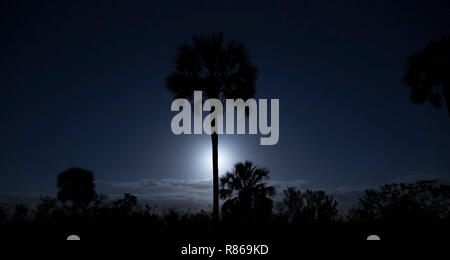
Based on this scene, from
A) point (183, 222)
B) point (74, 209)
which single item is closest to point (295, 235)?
point (183, 222)

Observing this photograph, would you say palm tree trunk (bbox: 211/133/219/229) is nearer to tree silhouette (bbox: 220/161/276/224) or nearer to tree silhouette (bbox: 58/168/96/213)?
tree silhouette (bbox: 220/161/276/224)

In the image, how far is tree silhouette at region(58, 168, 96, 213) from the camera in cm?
3506

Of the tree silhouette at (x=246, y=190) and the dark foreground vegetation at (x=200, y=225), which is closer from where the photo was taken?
the dark foreground vegetation at (x=200, y=225)

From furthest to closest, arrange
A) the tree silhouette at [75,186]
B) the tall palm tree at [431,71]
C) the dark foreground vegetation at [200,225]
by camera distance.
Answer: the tree silhouette at [75,186] < the tall palm tree at [431,71] < the dark foreground vegetation at [200,225]

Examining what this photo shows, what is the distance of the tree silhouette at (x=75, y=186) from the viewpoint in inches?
1380

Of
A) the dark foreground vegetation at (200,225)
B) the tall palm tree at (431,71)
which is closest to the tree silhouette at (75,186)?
the dark foreground vegetation at (200,225)

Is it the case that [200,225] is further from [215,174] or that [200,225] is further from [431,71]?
[431,71]

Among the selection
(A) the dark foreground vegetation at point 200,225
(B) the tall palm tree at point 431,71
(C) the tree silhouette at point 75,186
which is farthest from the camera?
(C) the tree silhouette at point 75,186

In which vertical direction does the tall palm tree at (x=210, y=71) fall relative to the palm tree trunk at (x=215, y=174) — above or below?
above

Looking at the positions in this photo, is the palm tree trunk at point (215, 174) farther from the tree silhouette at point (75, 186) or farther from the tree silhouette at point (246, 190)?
the tree silhouette at point (75, 186)

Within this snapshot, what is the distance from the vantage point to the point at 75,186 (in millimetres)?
35531

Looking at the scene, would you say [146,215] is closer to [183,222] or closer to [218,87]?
[183,222]

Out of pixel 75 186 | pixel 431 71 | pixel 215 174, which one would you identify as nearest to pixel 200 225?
pixel 215 174
